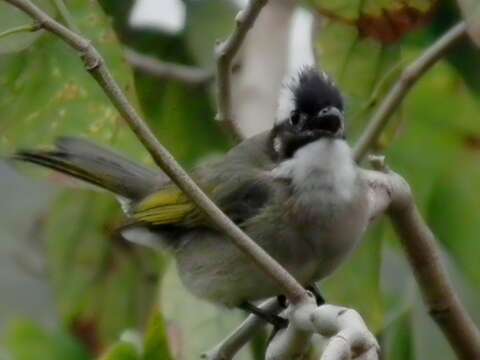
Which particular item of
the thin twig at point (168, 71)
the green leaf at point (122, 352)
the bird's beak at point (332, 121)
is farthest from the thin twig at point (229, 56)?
the thin twig at point (168, 71)

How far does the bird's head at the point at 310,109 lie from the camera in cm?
311

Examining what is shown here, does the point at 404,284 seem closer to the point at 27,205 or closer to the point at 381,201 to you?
the point at 381,201

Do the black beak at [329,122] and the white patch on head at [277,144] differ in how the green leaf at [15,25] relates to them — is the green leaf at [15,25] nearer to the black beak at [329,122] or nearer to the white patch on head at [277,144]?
the black beak at [329,122]

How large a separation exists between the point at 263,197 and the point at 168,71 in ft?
2.91

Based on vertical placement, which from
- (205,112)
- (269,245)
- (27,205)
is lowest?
(27,205)

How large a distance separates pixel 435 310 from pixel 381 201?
221 millimetres

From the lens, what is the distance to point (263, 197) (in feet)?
11.3

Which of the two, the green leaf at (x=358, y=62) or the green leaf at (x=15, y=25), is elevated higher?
the green leaf at (x=15, y=25)

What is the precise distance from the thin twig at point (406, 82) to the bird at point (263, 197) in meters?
0.07

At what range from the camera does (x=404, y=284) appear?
3932 millimetres

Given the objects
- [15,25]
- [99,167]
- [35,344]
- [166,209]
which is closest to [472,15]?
[15,25]

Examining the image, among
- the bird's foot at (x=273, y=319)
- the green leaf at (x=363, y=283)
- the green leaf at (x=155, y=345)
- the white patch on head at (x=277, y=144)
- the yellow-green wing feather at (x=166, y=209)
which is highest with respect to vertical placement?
the white patch on head at (x=277, y=144)

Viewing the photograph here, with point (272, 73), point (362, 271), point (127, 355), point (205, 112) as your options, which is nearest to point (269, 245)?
point (362, 271)

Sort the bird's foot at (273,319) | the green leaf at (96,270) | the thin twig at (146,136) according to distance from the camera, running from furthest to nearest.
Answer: the green leaf at (96,270) → the bird's foot at (273,319) → the thin twig at (146,136)
